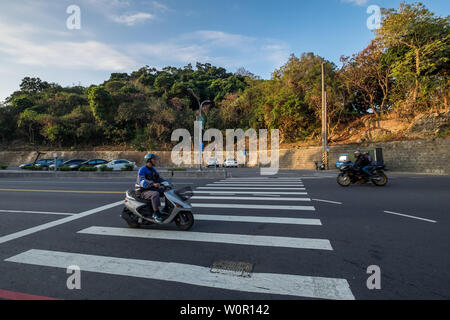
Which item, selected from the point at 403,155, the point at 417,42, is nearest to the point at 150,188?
the point at 403,155

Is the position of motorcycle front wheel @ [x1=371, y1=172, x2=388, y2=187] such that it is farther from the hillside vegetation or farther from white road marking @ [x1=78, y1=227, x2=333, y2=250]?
the hillside vegetation

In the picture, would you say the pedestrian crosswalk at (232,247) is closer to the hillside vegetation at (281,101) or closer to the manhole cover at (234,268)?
the manhole cover at (234,268)

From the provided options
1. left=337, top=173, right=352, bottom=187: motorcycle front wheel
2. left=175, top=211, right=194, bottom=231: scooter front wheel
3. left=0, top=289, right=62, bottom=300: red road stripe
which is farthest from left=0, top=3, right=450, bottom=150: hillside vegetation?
left=0, top=289, right=62, bottom=300: red road stripe

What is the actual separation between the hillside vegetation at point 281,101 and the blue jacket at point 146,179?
88.0 feet

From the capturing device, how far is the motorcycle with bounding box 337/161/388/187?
11.5 metres

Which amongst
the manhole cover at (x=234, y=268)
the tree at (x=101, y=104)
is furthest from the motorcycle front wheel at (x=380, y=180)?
the tree at (x=101, y=104)

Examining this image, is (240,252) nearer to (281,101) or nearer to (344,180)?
(344,180)

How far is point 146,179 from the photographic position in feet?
17.3

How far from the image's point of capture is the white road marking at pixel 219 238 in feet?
14.2

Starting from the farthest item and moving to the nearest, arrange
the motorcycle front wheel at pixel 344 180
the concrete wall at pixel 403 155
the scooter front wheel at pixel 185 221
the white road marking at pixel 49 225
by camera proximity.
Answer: the concrete wall at pixel 403 155, the motorcycle front wheel at pixel 344 180, the scooter front wheel at pixel 185 221, the white road marking at pixel 49 225

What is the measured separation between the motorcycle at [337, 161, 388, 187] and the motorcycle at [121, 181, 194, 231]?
9.32 m

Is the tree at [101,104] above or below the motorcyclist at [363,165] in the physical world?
above
